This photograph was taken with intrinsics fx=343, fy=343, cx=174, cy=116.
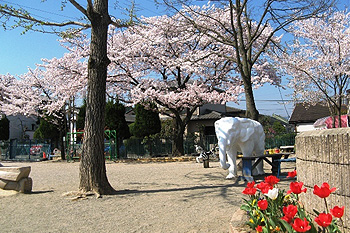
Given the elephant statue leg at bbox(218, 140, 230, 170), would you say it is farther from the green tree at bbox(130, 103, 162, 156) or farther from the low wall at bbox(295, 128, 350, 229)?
the green tree at bbox(130, 103, 162, 156)

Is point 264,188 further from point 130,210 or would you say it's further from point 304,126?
point 304,126

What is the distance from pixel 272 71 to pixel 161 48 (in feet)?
22.1

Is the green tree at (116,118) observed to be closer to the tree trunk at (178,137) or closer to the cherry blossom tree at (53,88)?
the cherry blossom tree at (53,88)

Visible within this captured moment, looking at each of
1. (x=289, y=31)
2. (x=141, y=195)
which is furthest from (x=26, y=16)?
(x=289, y=31)

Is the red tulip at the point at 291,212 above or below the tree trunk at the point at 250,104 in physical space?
below

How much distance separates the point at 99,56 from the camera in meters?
8.34

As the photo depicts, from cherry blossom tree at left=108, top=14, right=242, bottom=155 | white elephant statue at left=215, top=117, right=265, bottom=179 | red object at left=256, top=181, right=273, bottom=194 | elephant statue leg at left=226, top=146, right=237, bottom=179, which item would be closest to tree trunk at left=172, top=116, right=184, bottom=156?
cherry blossom tree at left=108, top=14, right=242, bottom=155

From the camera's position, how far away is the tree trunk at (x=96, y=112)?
797 centimetres

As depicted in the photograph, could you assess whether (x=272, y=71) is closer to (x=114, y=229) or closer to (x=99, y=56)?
(x=99, y=56)

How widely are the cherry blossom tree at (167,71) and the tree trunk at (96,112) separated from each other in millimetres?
10249

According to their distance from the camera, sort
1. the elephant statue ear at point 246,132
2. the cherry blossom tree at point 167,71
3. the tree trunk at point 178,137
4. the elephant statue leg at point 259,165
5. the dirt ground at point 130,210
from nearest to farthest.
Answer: the dirt ground at point 130,210
the elephant statue ear at point 246,132
the elephant statue leg at point 259,165
the cherry blossom tree at point 167,71
the tree trunk at point 178,137

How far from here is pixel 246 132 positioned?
950 centimetres

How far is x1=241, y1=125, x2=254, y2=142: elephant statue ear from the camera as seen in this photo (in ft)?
31.0

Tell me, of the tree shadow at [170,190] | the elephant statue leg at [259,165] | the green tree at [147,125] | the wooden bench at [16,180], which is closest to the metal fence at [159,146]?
the green tree at [147,125]
